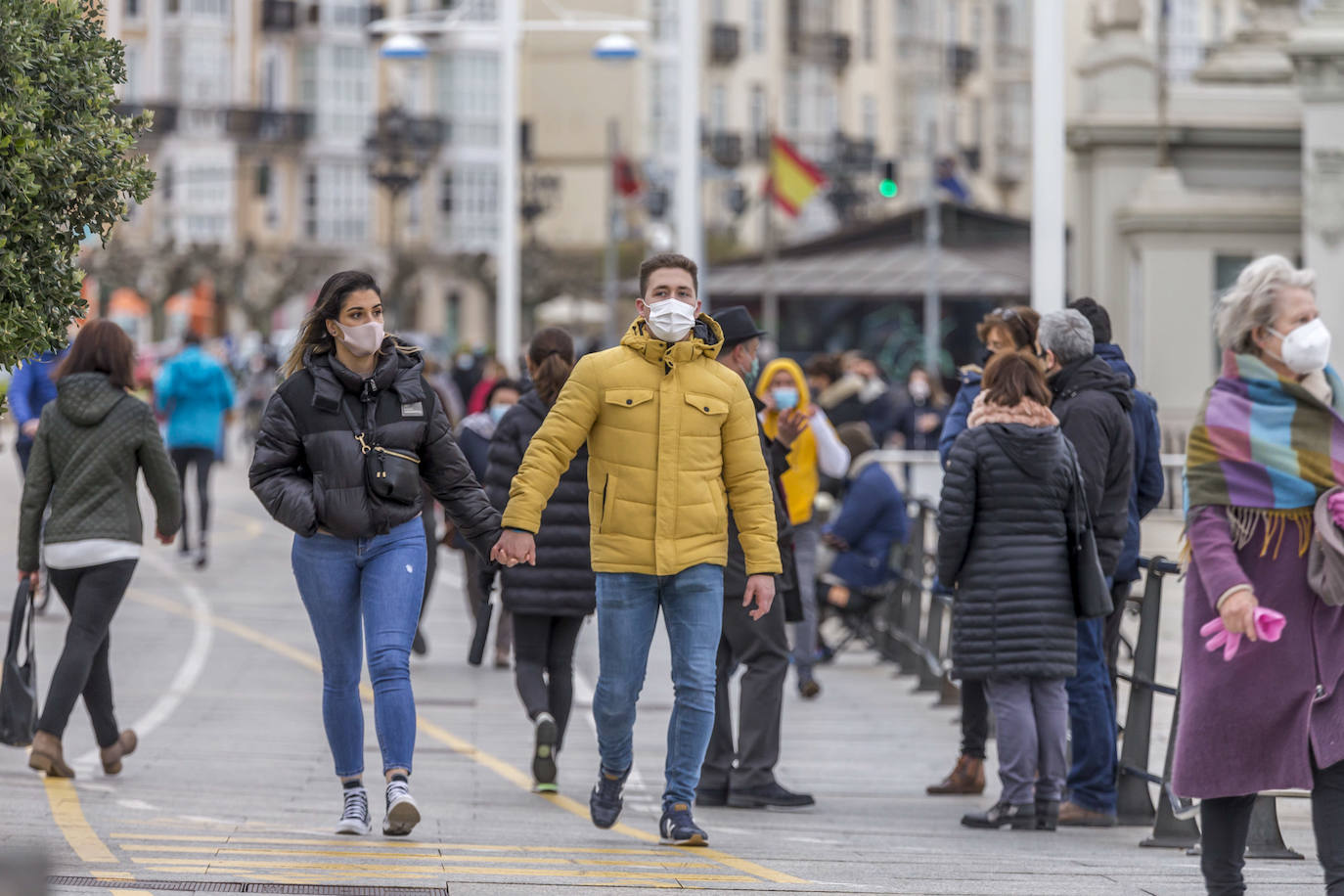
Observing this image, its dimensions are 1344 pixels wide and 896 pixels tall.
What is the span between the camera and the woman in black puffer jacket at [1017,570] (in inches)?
349

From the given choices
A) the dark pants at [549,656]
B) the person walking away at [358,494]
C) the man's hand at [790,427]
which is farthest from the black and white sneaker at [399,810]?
the man's hand at [790,427]

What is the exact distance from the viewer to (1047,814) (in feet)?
29.6

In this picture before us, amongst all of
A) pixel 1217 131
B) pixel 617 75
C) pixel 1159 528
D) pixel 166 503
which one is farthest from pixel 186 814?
pixel 617 75

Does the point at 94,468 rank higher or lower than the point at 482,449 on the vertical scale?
higher

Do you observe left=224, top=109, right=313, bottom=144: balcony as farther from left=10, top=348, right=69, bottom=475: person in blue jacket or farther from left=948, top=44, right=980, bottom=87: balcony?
left=10, top=348, right=69, bottom=475: person in blue jacket

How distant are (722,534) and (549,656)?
220cm

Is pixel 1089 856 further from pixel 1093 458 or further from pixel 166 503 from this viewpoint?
pixel 166 503

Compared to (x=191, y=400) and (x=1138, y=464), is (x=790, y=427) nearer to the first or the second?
(x=1138, y=464)

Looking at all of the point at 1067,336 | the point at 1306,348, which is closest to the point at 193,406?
the point at 1067,336

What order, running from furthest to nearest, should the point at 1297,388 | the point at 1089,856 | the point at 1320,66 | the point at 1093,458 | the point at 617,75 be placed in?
the point at 617,75 < the point at 1320,66 < the point at 1093,458 < the point at 1089,856 < the point at 1297,388

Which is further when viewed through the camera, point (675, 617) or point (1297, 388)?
point (675, 617)

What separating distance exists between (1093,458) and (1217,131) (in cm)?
1400

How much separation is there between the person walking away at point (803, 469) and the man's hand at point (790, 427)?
102 centimetres

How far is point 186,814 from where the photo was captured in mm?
8680
